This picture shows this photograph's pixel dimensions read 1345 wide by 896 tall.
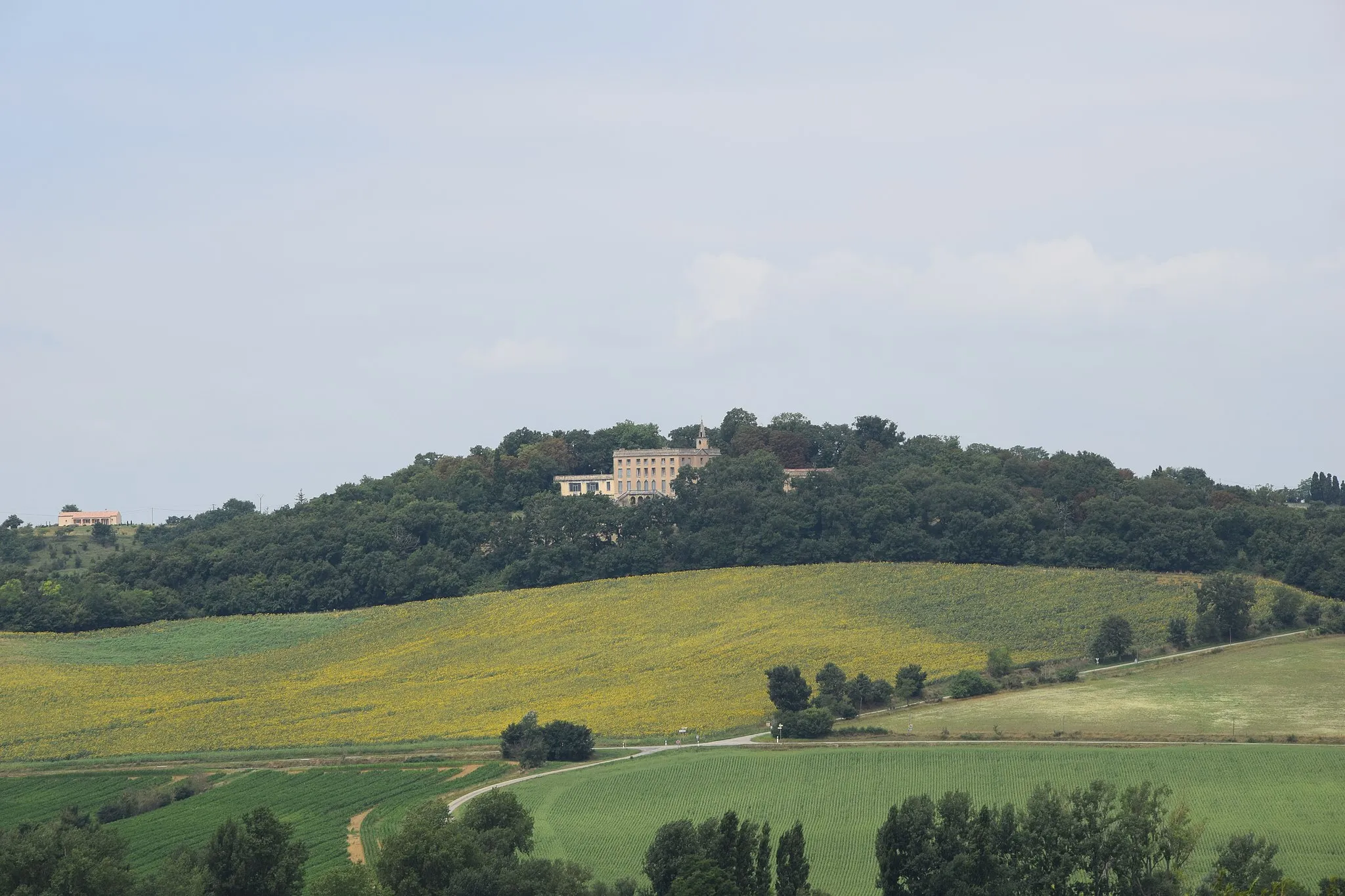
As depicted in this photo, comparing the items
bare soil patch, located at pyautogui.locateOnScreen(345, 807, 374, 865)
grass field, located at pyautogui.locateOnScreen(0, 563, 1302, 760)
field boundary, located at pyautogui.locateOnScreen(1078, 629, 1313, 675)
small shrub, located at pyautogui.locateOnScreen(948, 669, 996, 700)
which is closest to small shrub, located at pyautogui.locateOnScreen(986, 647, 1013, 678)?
small shrub, located at pyautogui.locateOnScreen(948, 669, 996, 700)

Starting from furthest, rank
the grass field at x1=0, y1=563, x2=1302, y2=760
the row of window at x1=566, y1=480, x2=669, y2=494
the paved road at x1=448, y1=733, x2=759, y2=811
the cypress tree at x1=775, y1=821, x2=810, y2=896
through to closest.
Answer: the row of window at x1=566, y1=480, x2=669, y2=494
the grass field at x1=0, y1=563, x2=1302, y2=760
the paved road at x1=448, y1=733, x2=759, y2=811
the cypress tree at x1=775, y1=821, x2=810, y2=896

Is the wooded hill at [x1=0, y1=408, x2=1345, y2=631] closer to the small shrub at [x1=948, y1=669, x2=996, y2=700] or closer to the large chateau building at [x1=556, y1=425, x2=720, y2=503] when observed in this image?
the large chateau building at [x1=556, y1=425, x2=720, y2=503]

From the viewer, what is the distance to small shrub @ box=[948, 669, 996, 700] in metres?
87.8

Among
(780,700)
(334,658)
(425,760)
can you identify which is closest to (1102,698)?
(780,700)

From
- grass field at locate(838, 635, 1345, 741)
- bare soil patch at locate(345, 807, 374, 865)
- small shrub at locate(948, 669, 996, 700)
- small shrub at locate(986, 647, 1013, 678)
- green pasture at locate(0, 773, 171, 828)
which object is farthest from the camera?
small shrub at locate(986, 647, 1013, 678)

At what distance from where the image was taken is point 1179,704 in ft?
272

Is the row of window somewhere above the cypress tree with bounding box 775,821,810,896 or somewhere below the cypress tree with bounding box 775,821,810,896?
above

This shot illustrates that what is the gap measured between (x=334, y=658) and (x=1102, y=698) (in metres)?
53.1

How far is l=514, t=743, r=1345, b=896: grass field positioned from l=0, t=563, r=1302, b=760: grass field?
495 inches

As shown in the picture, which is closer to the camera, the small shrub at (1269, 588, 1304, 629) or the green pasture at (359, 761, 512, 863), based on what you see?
the green pasture at (359, 761, 512, 863)

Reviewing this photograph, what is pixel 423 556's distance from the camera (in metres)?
134

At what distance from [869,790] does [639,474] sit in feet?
337

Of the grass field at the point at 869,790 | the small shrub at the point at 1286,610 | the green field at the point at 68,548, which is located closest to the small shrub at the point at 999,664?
the grass field at the point at 869,790

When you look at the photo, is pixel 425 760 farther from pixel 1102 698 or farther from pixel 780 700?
pixel 1102 698
